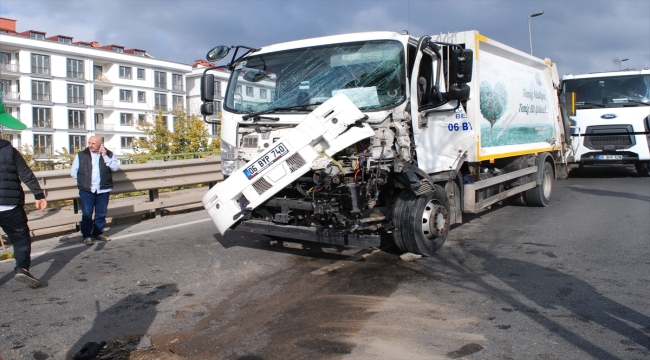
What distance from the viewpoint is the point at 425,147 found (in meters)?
6.51

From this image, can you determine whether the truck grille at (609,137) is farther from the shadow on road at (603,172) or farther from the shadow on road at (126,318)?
the shadow on road at (126,318)

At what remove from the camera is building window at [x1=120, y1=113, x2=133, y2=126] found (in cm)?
6086

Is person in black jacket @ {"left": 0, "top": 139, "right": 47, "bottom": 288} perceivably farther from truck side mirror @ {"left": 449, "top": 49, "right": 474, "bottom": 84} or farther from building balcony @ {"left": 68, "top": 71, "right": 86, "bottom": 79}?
building balcony @ {"left": 68, "top": 71, "right": 86, "bottom": 79}

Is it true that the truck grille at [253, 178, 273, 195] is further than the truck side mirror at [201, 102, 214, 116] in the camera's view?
No

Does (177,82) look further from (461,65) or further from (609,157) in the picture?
(461,65)

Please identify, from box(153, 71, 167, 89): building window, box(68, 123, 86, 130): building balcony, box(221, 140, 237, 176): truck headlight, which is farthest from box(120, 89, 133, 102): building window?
box(221, 140, 237, 176): truck headlight

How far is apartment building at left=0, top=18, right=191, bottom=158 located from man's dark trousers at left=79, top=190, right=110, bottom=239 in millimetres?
42435

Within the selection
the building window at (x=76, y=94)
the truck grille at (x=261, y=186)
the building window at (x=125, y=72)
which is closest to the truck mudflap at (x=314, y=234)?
the truck grille at (x=261, y=186)

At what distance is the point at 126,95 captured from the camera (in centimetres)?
6203

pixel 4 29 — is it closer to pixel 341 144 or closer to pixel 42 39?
pixel 42 39

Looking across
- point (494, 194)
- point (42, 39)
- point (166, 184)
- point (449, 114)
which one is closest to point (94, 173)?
point (166, 184)

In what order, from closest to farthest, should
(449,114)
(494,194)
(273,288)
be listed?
(273,288)
(449,114)
(494,194)

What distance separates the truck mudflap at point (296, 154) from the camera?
5.56 m

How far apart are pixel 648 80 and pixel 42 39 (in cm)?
5524
